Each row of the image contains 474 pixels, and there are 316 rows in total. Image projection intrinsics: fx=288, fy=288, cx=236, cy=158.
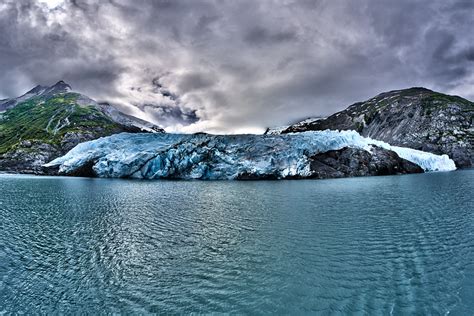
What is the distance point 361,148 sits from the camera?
272 feet

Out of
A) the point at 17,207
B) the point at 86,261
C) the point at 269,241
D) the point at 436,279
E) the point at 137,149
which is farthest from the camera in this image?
the point at 137,149

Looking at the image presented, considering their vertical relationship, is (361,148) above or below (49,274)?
above

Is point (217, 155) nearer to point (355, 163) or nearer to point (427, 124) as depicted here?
point (355, 163)

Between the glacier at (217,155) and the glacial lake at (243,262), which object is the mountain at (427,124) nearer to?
the glacier at (217,155)

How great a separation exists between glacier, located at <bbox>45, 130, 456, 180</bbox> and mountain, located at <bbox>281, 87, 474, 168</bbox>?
64.1m

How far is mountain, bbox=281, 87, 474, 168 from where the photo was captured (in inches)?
5012

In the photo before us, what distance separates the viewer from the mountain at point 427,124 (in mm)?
127312

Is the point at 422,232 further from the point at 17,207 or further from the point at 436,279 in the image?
the point at 17,207

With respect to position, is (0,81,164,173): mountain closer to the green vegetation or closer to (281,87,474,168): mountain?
the green vegetation

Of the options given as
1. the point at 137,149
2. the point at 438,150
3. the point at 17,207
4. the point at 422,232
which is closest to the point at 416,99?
the point at 438,150

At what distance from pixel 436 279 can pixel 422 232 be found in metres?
8.02

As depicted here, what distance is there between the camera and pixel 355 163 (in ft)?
262

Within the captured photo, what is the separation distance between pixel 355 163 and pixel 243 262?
→ 73.3m

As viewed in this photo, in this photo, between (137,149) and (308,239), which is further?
(137,149)
